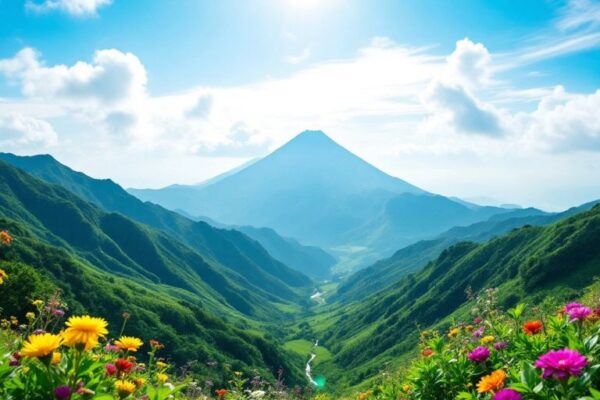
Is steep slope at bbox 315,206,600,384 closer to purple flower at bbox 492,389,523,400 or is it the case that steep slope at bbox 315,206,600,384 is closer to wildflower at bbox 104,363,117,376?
purple flower at bbox 492,389,523,400

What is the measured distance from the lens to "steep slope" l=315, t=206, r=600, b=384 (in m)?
130

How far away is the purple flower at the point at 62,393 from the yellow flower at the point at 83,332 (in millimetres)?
418

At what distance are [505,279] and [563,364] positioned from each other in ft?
573

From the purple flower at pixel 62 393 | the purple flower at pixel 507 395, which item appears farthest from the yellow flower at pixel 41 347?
the purple flower at pixel 507 395

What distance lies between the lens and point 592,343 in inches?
188

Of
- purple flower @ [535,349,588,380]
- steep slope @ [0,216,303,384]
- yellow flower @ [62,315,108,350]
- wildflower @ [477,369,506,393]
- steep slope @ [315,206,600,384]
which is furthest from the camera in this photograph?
steep slope @ [315,206,600,384]

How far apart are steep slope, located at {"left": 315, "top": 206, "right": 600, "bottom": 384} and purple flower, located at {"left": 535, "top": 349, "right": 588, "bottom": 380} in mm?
112240

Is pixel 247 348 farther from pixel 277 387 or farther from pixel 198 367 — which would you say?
pixel 277 387

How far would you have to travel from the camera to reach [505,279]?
526 ft

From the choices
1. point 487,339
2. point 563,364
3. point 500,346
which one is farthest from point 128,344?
point 487,339

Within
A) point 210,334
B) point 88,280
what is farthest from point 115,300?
point 210,334

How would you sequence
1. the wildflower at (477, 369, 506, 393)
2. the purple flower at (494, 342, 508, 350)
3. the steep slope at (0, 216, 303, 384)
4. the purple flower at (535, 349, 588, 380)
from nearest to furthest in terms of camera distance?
the purple flower at (535, 349, 588, 380), the wildflower at (477, 369, 506, 393), the purple flower at (494, 342, 508, 350), the steep slope at (0, 216, 303, 384)

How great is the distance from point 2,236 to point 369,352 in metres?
187

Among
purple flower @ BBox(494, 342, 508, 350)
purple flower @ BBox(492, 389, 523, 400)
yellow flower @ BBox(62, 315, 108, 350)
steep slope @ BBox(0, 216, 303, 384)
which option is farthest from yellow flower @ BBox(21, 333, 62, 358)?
steep slope @ BBox(0, 216, 303, 384)
